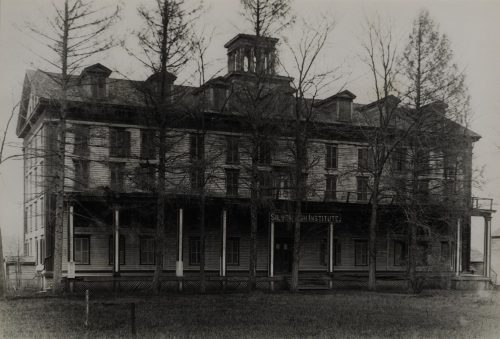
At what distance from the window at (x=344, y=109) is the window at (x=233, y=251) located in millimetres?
10428

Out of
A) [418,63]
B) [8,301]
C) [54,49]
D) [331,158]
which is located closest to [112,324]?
[8,301]

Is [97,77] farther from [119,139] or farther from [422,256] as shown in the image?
[422,256]

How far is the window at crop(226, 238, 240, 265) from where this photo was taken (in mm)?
37344

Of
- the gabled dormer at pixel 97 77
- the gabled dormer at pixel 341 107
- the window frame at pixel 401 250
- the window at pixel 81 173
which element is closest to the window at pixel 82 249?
the window at pixel 81 173

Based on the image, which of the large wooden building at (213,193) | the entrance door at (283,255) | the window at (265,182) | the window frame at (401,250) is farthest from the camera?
the window frame at (401,250)

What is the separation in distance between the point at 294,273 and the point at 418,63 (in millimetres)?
11389

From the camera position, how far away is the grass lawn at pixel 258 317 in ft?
51.8

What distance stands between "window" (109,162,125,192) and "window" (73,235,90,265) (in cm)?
310

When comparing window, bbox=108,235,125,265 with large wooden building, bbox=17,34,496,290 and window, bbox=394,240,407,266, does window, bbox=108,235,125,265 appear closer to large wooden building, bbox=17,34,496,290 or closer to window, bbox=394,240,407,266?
large wooden building, bbox=17,34,496,290

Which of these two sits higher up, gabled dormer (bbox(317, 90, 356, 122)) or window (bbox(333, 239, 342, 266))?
gabled dormer (bbox(317, 90, 356, 122))

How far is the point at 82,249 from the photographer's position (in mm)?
34562

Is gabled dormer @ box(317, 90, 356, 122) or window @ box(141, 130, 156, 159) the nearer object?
A: window @ box(141, 130, 156, 159)

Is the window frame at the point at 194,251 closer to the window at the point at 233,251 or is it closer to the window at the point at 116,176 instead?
the window at the point at 233,251

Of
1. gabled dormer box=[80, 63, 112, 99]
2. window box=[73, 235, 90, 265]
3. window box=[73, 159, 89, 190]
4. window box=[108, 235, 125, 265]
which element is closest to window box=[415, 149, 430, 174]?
window box=[108, 235, 125, 265]
